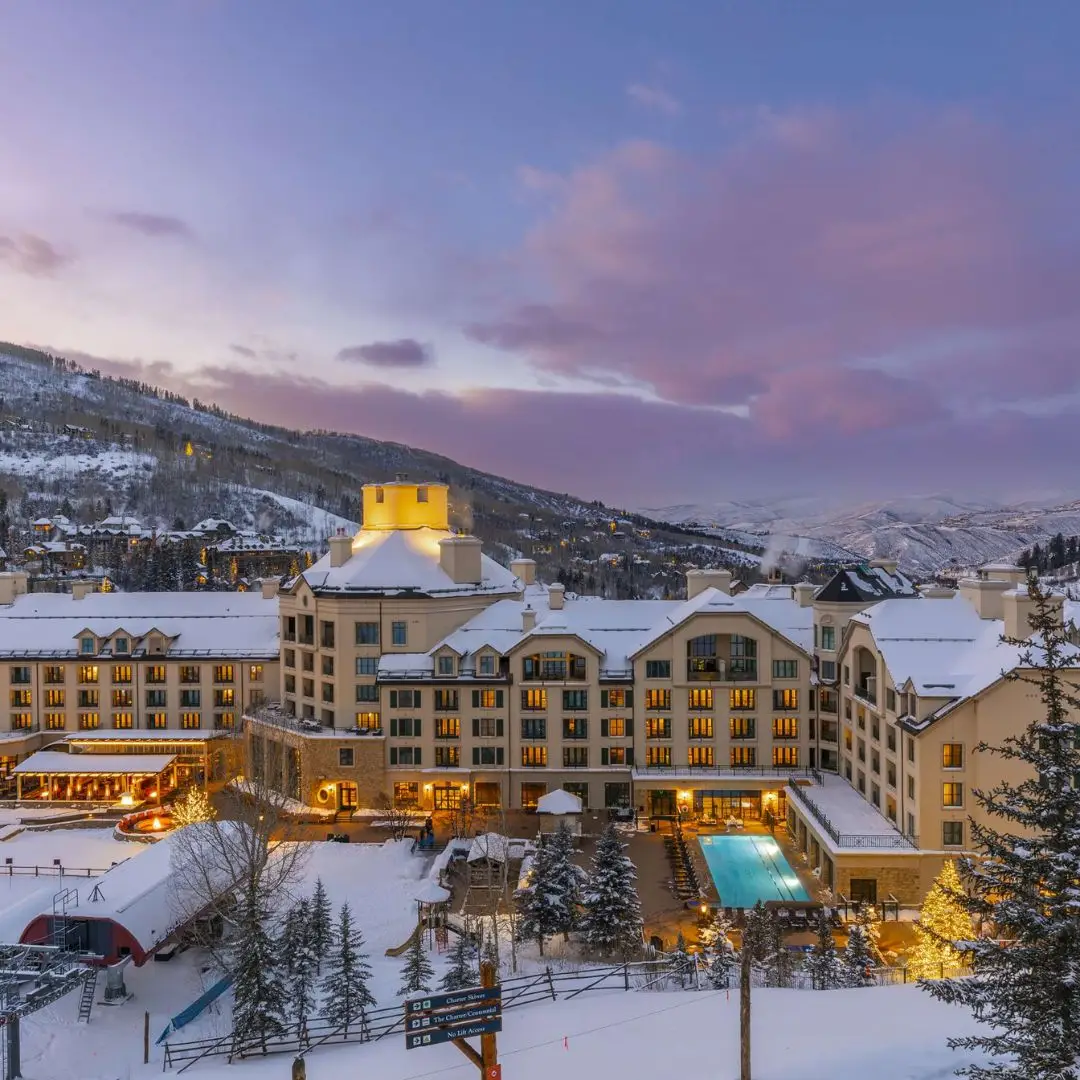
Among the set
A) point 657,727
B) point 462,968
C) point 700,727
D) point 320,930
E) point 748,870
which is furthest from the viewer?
point 657,727

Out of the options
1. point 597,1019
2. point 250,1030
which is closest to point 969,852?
point 597,1019

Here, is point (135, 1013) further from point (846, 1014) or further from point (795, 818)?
point (795, 818)

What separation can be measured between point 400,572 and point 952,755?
112 feet

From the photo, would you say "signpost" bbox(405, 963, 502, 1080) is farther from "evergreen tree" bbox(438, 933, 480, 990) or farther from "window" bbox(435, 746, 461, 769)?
"window" bbox(435, 746, 461, 769)

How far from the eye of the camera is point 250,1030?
82.0ft

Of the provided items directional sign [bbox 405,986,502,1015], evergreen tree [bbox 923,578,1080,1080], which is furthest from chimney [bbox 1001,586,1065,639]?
directional sign [bbox 405,986,502,1015]

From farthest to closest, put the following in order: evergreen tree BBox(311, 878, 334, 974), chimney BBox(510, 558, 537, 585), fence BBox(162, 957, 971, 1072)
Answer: chimney BBox(510, 558, 537, 585), evergreen tree BBox(311, 878, 334, 974), fence BBox(162, 957, 971, 1072)

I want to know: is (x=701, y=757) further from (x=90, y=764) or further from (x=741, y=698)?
(x=90, y=764)

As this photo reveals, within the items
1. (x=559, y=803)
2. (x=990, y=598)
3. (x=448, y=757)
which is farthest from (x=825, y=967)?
(x=448, y=757)

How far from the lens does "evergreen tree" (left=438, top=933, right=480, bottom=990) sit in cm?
2575

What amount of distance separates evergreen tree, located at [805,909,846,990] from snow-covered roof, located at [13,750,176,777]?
144 ft

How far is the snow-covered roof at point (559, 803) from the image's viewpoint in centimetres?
4559

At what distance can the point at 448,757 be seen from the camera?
5184 cm

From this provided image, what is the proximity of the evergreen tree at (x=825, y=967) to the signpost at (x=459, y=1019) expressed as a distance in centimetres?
1512
